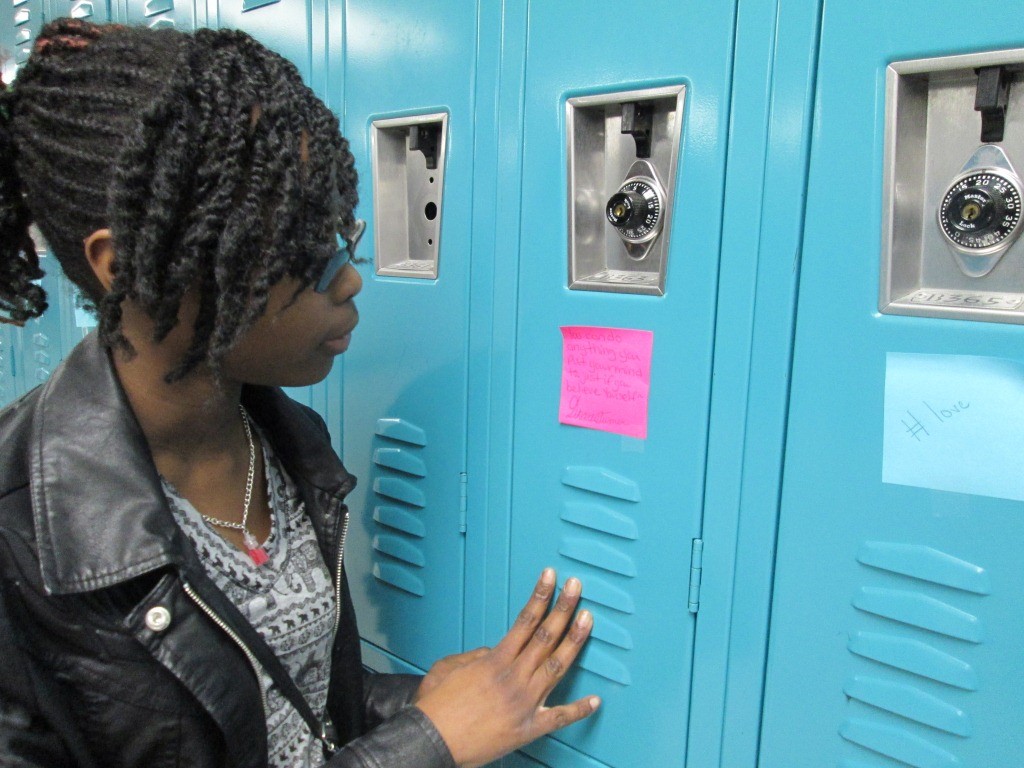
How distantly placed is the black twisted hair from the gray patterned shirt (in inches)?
10.2

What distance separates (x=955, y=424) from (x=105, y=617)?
0.97 metres

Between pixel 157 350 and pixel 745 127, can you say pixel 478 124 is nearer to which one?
pixel 745 127

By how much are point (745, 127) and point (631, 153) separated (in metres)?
0.20

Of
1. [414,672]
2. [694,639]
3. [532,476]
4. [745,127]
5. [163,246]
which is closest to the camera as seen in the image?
[163,246]

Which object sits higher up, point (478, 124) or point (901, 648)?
point (478, 124)

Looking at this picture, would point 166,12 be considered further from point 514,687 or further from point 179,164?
point 514,687

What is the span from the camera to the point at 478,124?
4.13 feet

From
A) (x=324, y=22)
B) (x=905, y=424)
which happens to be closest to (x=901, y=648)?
(x=905, y=424)

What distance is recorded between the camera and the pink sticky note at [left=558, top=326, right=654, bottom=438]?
3.57ft

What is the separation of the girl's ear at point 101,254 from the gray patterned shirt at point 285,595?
30 centimetres

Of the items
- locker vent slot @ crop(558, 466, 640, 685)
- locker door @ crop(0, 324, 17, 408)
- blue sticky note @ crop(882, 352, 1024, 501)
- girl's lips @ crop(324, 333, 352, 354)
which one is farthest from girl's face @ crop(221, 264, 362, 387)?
locker door @ crop(0, 324, 17, 408)

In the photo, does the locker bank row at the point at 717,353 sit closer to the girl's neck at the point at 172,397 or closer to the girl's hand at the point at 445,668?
the girl's hand at the point at 445,668

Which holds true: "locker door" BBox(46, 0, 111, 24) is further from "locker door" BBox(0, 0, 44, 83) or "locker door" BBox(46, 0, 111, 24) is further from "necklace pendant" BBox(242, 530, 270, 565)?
"necklace pendant" BBox(242, 530, 270, 565)

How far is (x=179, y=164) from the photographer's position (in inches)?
32.6
